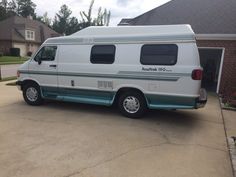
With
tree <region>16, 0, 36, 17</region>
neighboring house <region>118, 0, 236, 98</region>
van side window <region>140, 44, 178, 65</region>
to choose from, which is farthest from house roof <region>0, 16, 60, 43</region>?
van side window <region>140, 44, 178, 65</region>

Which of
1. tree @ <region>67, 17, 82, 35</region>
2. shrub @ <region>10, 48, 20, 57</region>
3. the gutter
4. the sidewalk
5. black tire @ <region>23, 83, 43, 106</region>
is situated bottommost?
the sidewalk

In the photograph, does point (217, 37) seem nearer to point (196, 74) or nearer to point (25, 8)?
point (196, 74)

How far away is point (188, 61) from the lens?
589 cm

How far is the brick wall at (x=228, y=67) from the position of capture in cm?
1141

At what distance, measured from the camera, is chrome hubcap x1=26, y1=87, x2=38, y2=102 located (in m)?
8.07

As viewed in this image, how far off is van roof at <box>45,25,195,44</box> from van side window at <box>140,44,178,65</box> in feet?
0.61

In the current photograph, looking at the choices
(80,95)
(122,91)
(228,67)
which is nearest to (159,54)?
(122,91)

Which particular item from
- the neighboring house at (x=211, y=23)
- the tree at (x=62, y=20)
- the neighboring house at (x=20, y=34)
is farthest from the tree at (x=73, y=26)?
the neighboring house at (x=211, y=23)

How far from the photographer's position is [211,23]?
1250 centimetres

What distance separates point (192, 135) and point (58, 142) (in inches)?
122

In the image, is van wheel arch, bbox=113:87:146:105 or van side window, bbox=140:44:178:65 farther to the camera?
van wheel arch, bbox=113:87:146:105

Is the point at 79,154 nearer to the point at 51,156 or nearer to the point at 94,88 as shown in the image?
the point at 51,156

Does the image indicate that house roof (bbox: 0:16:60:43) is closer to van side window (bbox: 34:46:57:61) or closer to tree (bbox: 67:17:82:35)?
tree (bbox: 67:17:82:35)

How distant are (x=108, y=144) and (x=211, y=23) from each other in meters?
10.2
